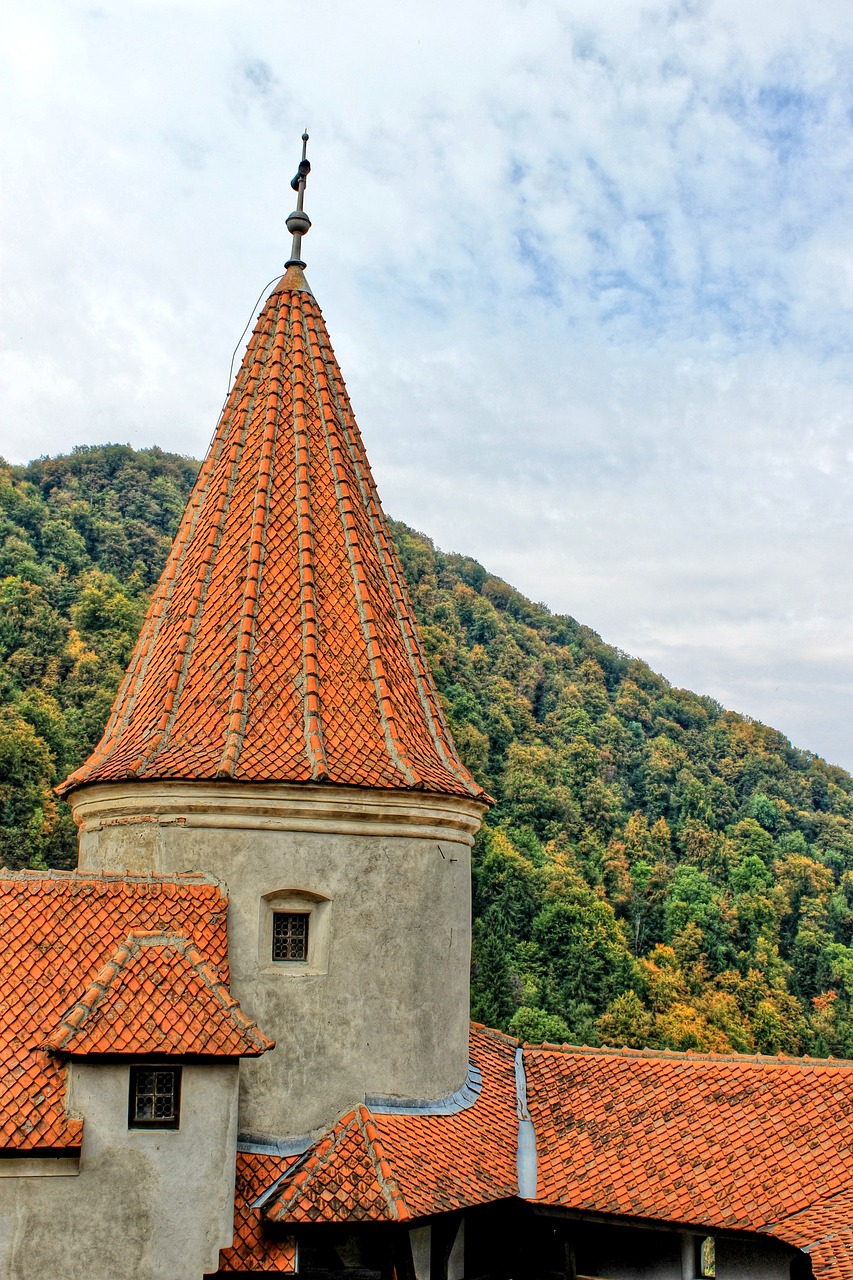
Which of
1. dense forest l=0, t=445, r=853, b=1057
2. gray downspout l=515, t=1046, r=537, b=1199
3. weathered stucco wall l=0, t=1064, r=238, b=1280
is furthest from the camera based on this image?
dense forest l=0, t=445, r=853, b=1057

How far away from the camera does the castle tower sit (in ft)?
43.8

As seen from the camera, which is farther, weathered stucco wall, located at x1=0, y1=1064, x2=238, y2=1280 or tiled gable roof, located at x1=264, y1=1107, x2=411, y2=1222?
tiled gable roof, located at x1=264, y1=1107, x2=411, y2=1222

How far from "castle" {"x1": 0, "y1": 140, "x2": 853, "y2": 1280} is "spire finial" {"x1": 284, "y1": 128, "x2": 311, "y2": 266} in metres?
1.02

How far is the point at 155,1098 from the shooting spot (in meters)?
11.6

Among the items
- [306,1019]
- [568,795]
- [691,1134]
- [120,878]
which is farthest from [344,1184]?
[568,795]

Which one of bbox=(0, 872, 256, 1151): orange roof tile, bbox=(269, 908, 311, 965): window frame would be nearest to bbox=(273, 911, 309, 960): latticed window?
bbox=(269, 908, 311, 965): window frame

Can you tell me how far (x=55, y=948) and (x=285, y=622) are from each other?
4.32 m

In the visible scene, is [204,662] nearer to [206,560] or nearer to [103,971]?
[206,560]

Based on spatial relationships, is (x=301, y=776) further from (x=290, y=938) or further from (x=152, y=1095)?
(x=152, y=1095)

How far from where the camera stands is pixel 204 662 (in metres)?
14.5

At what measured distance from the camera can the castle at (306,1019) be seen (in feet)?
37.9

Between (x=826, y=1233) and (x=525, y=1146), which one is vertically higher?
(x=525, y=1146)

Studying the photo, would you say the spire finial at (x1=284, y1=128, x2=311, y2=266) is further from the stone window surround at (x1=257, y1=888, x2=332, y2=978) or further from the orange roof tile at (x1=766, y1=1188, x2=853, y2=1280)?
the orange roof tile at (x1=766, y1=1188, x2=853, y2=1280)

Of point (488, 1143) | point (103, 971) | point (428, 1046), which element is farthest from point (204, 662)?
point (488, 1143)
